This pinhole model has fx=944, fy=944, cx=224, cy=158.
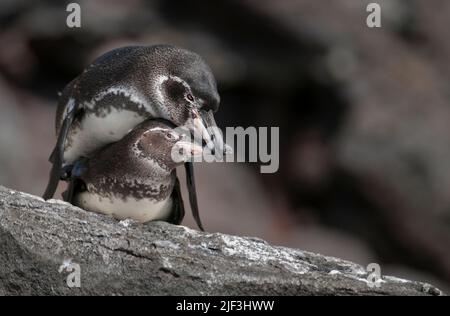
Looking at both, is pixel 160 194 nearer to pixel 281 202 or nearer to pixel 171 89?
pixel 171 89

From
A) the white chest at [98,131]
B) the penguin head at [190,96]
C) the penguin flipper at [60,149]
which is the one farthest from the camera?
the penguin flipper at [60,149]

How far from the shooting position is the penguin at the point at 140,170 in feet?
10.2

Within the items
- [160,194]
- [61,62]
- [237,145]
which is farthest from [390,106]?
[160,194]

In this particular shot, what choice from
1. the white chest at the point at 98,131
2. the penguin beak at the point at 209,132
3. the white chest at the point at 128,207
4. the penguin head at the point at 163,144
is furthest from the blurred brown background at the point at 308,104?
the penguin beak at the point at 209,132

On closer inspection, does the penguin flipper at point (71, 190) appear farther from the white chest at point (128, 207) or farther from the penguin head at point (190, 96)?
the penguin head at point (190, 96)

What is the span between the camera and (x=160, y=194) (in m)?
3.18

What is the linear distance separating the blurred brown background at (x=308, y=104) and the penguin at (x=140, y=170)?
4.28 meters

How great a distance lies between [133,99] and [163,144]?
183 mm

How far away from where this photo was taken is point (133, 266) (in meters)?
2.74

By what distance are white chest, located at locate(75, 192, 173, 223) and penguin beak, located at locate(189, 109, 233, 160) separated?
29cm

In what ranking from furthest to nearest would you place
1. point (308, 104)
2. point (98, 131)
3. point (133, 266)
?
point (308, 104) < point (98, 131) < point (133, 266)

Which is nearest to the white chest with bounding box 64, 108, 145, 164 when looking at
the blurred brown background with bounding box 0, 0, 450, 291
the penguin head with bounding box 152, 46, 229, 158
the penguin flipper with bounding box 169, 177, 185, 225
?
the penguin head with bounding box 152, 46, 229, 158

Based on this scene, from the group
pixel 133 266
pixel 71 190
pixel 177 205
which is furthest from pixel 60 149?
pixel 133 266

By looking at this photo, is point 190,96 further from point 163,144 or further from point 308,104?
point 308,104
